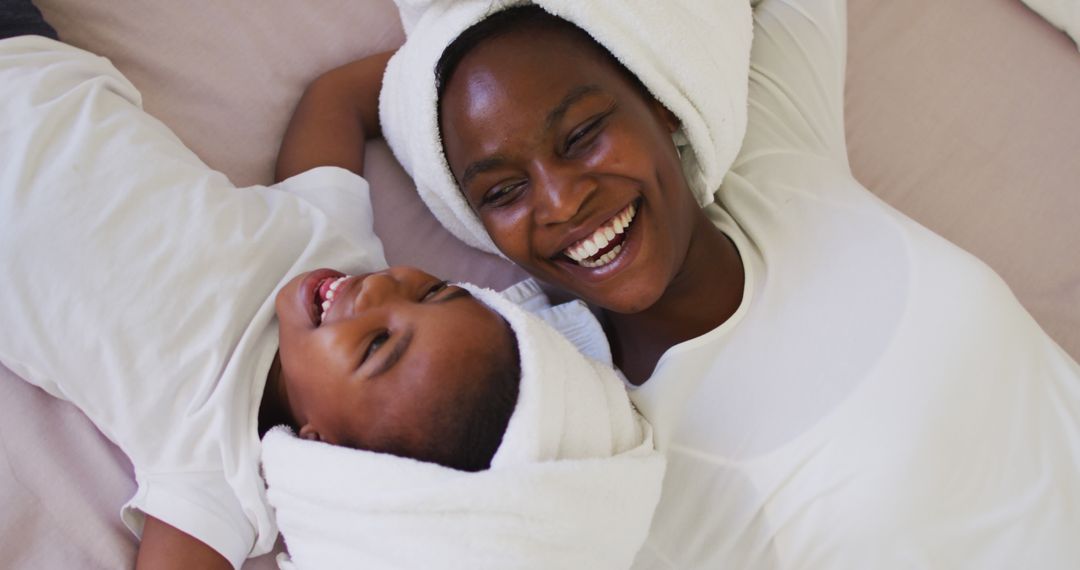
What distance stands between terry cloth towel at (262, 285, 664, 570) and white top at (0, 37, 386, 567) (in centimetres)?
11

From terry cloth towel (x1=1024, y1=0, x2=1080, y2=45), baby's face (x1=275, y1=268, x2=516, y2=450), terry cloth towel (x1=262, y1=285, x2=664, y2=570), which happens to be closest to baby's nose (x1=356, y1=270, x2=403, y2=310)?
baby's face (x1=275, y1=268, x2=516, y2=450)

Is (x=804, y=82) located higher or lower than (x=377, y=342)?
higher

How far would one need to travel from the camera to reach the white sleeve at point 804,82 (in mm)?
1210

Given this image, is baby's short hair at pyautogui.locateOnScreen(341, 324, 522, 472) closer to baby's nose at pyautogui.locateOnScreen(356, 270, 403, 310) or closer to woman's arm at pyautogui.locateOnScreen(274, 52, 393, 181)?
baby's nose at pyautogui.locateOnScreen(356, 270, 403, 310)

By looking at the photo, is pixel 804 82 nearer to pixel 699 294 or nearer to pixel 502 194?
pixel 699 294

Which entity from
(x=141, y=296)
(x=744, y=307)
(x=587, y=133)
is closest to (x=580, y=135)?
(x=587, y=133)

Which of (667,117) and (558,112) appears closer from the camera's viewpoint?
(558,112)

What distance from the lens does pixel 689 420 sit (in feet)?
3.45

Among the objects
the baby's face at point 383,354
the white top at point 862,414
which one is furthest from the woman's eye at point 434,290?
the white top at point 862,414

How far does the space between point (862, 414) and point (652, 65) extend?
51 cm

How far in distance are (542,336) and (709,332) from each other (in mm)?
286

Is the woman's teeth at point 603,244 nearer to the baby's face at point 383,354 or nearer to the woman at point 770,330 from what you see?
the woman at point 770,330

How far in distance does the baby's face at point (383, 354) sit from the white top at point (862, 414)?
0.33 meters

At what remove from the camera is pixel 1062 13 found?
142cm
